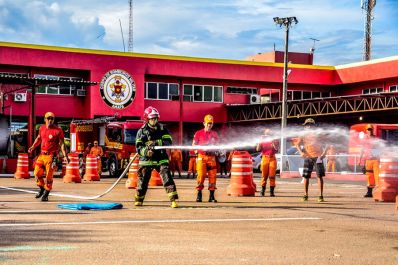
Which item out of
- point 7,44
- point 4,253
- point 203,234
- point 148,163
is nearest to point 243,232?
point 203,234

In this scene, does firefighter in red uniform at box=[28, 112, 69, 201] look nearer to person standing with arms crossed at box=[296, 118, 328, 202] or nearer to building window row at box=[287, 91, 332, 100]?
person standing with arms crossed at box=[296, 118, 328, 202]

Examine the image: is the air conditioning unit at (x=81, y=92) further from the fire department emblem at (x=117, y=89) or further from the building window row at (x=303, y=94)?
the building window row at (x=303, y=94)

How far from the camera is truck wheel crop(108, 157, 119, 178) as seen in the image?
108 ft

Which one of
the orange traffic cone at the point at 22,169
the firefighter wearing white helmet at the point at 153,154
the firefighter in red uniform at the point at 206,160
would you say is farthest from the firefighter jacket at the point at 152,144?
the orange traffic cone at the point at 22,169

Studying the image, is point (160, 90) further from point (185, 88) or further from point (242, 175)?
point (242, 175)

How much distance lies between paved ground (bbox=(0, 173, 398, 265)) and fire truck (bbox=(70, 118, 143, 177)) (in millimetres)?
17850

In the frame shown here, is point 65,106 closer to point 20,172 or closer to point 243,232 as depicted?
point 20,172

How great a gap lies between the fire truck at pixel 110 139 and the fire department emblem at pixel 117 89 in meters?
11.8

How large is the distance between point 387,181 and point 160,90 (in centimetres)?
3482

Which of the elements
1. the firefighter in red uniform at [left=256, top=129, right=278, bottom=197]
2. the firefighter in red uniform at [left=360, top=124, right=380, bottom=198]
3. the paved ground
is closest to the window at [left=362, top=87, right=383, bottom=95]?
the firefighter in red uniform at [left=360, top=124, right=380, bottom=198]

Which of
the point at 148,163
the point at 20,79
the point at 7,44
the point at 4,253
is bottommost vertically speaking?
the point at 4,253

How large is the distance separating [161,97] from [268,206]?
36.9 metres

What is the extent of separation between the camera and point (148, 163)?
13.8 metres

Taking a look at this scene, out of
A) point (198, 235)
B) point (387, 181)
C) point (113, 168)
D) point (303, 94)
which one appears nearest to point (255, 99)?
point (303, 94)
